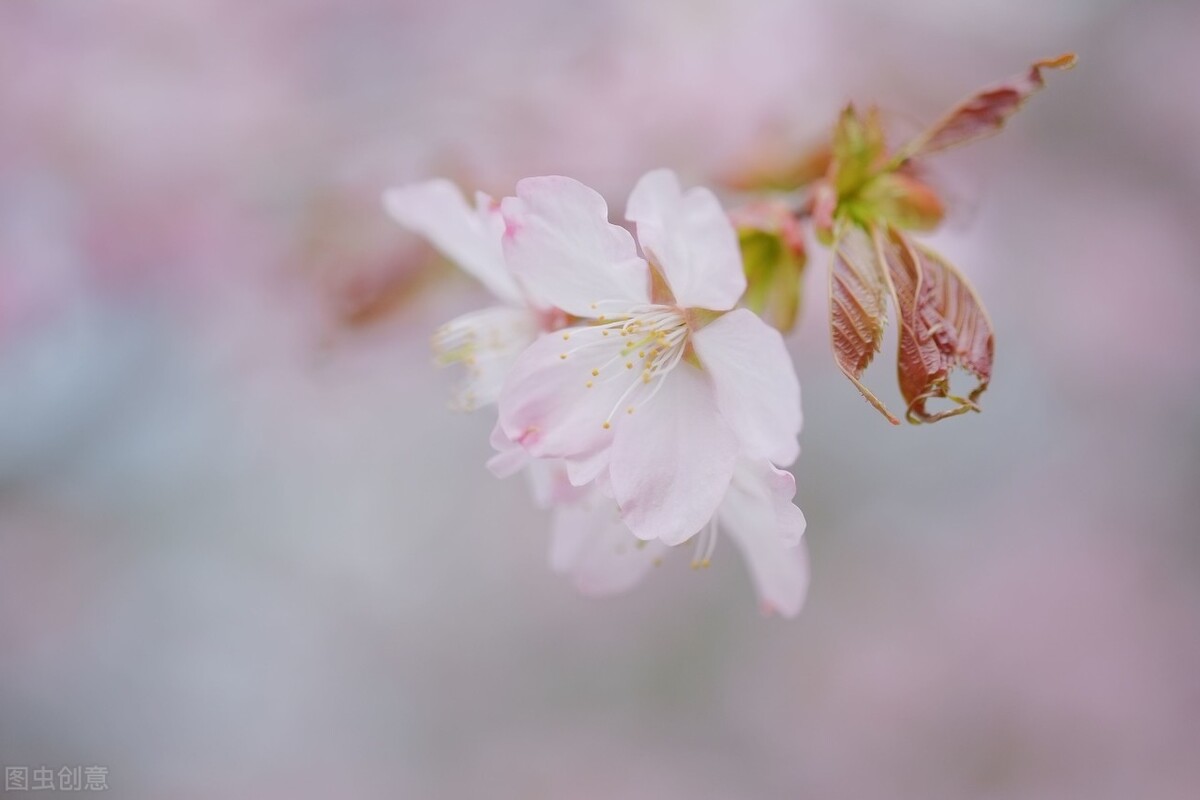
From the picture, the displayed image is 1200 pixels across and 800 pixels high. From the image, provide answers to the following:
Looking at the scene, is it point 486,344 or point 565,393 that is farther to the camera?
point 486,344

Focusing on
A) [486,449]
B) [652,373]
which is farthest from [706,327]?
[486,449]

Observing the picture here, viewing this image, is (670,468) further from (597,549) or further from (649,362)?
(597,549)

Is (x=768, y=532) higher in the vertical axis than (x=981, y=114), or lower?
lower

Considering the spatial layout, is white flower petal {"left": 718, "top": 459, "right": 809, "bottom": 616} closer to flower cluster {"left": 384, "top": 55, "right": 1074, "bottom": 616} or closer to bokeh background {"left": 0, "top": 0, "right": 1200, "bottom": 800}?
flower cluster {"left": 384, "top": 55, "right": 1074, "bottom": 616}

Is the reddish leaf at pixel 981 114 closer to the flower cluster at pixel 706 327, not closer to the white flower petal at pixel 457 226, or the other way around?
the flower cluster at pixel 706 327

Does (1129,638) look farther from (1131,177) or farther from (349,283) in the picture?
(349,283)

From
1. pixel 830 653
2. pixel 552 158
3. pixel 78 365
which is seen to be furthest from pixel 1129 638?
pixel 78 365
